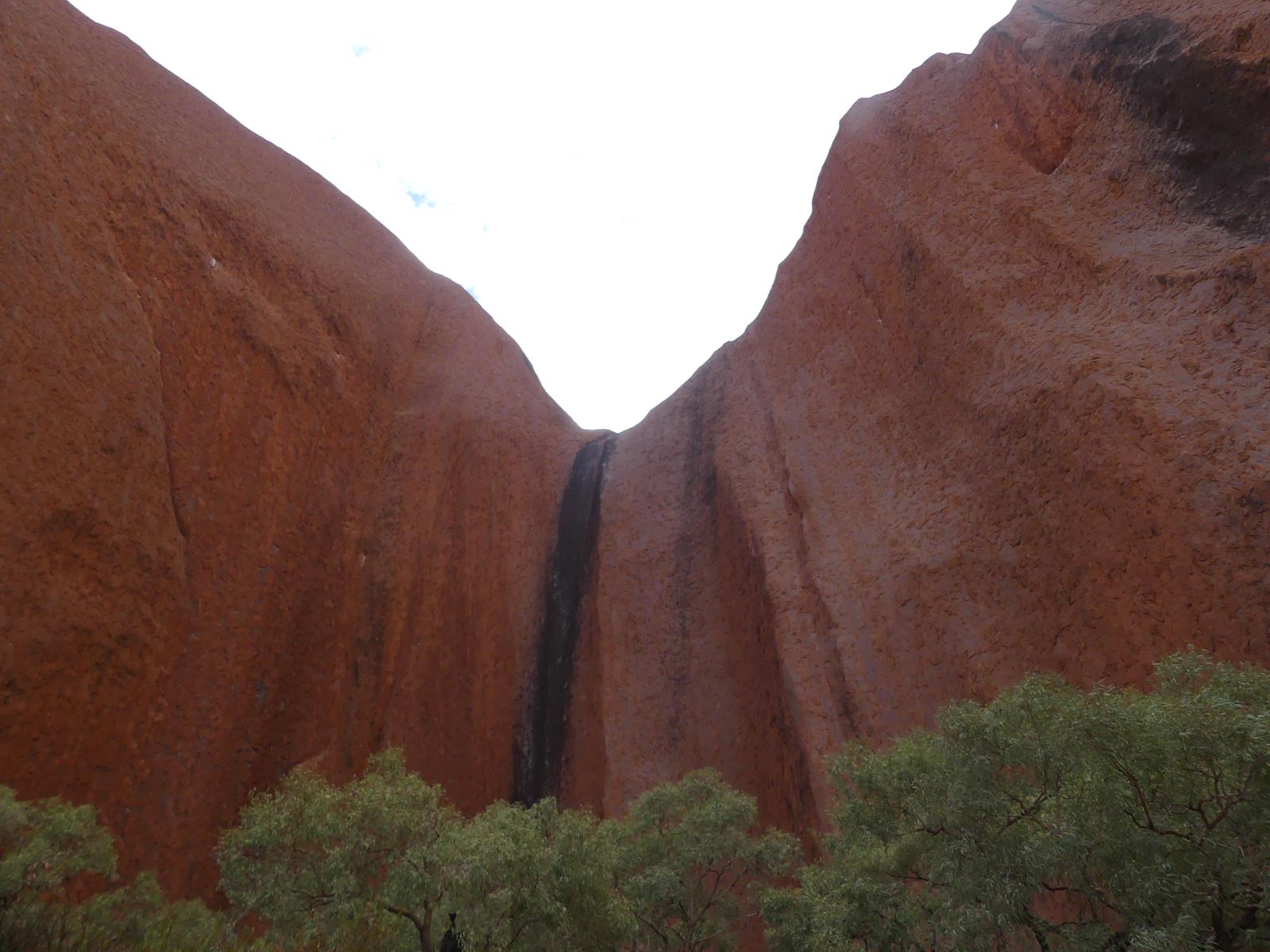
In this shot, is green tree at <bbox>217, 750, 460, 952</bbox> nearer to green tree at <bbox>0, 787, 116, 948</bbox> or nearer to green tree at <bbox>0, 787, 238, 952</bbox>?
green tree at <bbox>0, 787, 238, 952</bbox>

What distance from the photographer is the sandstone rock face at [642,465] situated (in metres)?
13.7

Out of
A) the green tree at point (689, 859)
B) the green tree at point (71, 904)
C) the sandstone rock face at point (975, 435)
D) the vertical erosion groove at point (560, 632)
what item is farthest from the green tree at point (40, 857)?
the sandstone rock face at point (975, 435)

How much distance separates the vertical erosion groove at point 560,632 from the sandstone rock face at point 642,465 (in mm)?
118

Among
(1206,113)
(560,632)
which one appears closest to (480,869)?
(560,632)

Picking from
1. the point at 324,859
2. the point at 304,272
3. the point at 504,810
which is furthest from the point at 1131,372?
the point at 304,272

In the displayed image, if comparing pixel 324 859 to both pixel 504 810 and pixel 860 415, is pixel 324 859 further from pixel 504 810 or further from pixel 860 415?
pixel 860 415

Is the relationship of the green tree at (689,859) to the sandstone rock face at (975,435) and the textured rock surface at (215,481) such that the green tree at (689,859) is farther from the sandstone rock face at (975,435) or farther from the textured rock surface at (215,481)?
the textured rock surface at (215,481)

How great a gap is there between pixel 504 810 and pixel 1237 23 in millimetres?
18408

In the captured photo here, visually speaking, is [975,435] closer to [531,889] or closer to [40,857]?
[531,889]

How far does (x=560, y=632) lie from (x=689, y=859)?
11698mm

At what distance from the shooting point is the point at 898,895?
9.20m

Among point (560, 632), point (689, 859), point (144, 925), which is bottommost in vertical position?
point (689, 859)

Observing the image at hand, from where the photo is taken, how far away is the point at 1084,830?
746 centimetres

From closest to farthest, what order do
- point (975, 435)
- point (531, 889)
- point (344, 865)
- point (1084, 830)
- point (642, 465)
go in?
point (1084, 830)
point (531, 889)
point (344, 865)
point (975, 435)
point (642, 465)
